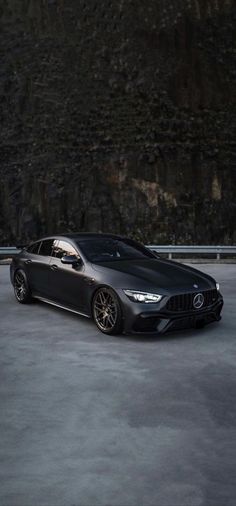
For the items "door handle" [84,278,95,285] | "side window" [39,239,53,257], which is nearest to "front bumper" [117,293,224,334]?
"door handle" [84,278,95,285]

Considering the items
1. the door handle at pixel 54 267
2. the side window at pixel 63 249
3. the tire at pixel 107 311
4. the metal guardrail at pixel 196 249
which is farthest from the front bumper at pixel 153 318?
the metal guardrail at pixel 196 249

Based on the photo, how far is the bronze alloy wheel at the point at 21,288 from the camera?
8.94 meters

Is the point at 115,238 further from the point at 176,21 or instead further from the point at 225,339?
the point at 176,21

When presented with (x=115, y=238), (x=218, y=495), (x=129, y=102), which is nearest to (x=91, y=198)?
(x=129, y=102)

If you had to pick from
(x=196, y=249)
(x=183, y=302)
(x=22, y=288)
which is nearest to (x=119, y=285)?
(x=183, y=302)

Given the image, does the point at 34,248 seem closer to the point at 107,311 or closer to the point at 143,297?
the point at 107,311

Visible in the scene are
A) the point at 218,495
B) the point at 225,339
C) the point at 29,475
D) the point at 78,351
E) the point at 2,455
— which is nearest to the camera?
the point at 218,495

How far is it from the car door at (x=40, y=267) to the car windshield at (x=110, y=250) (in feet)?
2.54

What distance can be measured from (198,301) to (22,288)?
3738mm

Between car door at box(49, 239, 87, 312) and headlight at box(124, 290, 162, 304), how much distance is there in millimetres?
1028

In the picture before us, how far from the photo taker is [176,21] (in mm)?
28484

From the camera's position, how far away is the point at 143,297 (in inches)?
252

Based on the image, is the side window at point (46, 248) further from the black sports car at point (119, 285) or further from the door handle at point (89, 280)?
the door handle at point (89, 280)

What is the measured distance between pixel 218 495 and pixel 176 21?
29.7m
